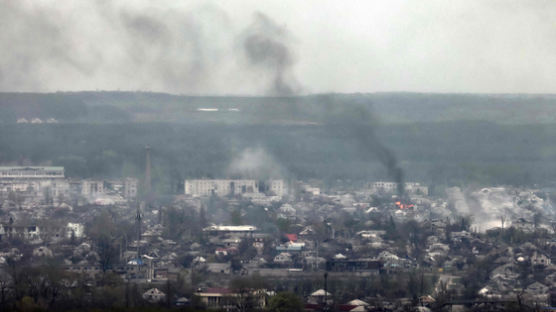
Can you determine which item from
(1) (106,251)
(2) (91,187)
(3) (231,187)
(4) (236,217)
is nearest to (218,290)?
(1) (106,251)

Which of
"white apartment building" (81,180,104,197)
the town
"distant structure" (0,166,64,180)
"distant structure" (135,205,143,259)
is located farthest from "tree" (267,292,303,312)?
"distant structure" (0,166,64,180)

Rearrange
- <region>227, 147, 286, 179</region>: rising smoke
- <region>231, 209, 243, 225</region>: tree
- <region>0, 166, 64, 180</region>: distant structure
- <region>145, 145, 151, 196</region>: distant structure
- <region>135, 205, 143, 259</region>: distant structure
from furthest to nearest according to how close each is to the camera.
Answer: <region>227, 147, 286, 179</region>: rising smoke
<region>0, 166, 64, 180</region>: distant structure
<region>145, 145, 151, 196</region>: distant structure
<region>231, 209, 243, 225</region>: tree
<region>135, 205, 143, 259</region>: distant structure

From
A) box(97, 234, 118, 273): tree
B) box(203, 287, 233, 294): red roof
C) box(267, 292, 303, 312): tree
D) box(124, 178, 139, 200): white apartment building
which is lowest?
box(267, 292, 303, 312): tree

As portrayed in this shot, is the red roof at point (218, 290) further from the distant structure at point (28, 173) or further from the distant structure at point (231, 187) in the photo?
the distant structure at point (28, 173)

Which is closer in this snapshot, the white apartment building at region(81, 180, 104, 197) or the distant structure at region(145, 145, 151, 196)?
the distant structure at region(145, 145, 151, 196)

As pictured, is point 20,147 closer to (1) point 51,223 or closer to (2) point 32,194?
(2) point 32,194

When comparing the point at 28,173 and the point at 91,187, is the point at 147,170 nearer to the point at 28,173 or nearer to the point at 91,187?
the point at 91,187

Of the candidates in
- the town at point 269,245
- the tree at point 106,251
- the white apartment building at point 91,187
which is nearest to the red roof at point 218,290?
the town at point 269,245

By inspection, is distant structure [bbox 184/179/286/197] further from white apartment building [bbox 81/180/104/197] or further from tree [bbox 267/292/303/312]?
tree [bbox 267/292/303/312]
